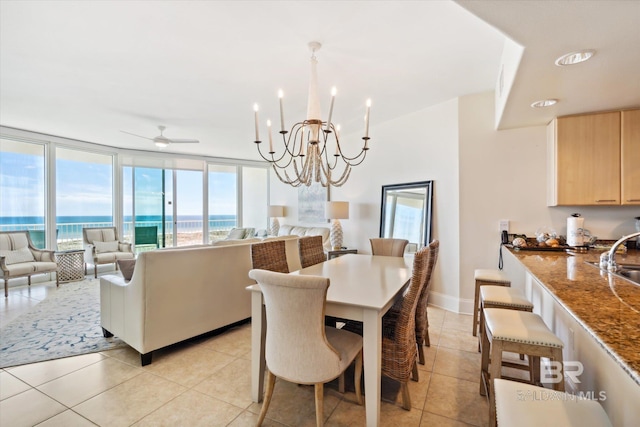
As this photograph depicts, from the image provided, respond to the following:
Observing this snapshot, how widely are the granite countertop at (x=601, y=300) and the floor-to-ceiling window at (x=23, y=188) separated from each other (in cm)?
733

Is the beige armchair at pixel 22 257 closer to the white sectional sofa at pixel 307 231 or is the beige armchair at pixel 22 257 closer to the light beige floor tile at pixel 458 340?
the white sectional sofa at pixel 307 231

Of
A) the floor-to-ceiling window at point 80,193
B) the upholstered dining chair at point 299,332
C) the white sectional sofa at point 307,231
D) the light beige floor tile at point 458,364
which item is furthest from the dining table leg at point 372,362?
the floor-to-ceiling window at point 80,193

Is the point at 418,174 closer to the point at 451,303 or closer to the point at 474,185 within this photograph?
the point at 474,185

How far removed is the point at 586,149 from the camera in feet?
8.62

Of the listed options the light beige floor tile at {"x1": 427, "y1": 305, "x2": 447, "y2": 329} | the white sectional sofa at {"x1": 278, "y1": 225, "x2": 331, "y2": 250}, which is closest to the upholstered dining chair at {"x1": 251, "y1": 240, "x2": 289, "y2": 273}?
the light beige floor tile at {"x1": 427, "y1": 305, "x2": 447, "y2": 329}

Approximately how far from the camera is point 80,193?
5.80 m

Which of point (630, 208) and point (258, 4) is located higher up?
point (258, 4)

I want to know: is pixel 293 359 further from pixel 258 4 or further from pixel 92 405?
pixel 258 4

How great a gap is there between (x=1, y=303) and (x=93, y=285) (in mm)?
1071

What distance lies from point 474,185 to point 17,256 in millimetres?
6894

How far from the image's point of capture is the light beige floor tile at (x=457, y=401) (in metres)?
1.78

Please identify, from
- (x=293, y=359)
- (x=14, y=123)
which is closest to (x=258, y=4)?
→ (x=293, y=359)

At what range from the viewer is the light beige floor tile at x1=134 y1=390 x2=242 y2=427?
1.73 m

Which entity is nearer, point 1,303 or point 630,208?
point 630,208
